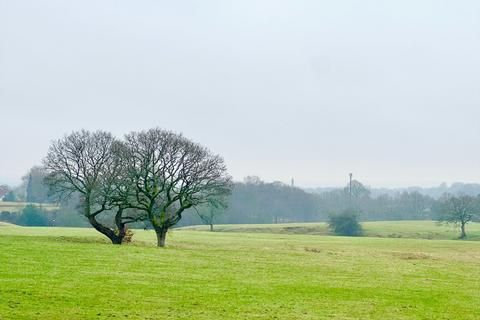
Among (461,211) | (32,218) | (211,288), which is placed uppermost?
(461,211)

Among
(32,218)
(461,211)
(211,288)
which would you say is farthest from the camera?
(32,218)

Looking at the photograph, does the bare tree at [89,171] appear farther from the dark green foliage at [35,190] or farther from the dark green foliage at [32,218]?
the dark green foliage at [35,190]

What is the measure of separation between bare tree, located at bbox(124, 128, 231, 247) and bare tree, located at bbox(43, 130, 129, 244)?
2.10 m

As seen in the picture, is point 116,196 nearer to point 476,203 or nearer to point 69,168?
point 69,168

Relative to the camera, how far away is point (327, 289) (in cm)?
2661

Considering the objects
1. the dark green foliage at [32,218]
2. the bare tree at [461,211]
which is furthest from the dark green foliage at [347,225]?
the dark green foliage at [32,218]

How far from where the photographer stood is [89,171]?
54.8 metres

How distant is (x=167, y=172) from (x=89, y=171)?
756cm

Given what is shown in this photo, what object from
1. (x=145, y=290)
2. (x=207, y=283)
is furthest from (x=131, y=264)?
(x=145, y=290)

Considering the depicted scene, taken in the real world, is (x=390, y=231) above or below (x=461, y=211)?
below

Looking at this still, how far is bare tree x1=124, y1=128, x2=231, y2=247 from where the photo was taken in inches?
2196

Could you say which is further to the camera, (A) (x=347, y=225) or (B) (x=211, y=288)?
(A) (x=347, y=225)

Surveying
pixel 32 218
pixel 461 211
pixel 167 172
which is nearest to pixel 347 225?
pixel 461 211

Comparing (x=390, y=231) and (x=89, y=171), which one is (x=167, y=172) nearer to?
(x=89, y=171)
